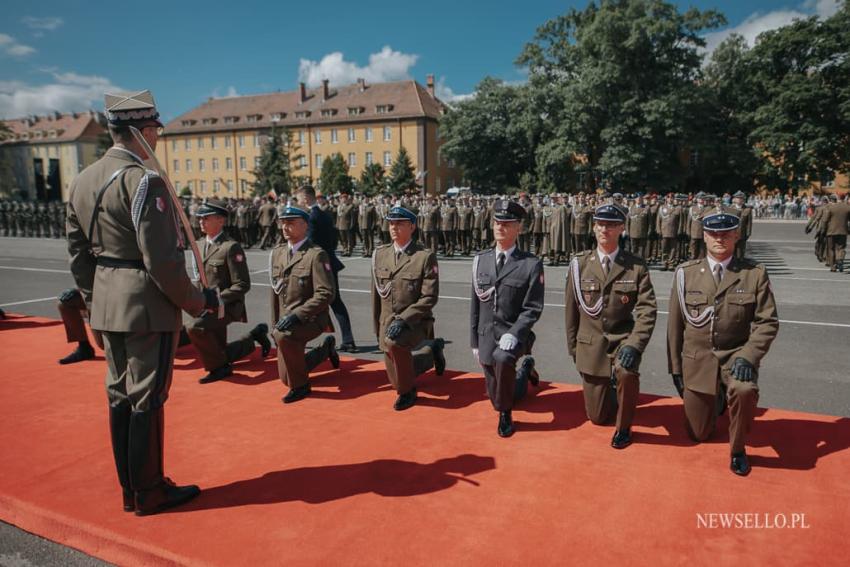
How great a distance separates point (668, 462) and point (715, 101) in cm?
4326

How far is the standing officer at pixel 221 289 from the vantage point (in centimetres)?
602

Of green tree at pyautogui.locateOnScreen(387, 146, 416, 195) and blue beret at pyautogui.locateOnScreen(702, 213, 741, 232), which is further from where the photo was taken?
green tree at pyautogui.locateOnScreen(387, 146, 416, 195)

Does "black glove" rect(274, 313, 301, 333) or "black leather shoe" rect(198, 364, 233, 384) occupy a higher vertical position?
"black glove" rect(274, 313, 301, 333)

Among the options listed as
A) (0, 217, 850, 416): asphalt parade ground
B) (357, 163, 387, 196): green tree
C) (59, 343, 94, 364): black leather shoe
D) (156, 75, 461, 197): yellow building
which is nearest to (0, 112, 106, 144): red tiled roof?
(156, 75, 461, 197): yellow building

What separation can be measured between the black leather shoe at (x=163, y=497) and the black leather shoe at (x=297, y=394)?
5.82 ft

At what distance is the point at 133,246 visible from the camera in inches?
125

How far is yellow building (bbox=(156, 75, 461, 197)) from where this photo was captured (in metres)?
68.4

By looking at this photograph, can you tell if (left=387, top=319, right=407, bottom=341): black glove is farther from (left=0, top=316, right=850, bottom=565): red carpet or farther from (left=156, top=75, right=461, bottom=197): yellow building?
(left=156, top=75, right=461, bottom=197): yellow building

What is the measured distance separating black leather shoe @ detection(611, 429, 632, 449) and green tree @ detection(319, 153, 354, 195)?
5899 centimetres

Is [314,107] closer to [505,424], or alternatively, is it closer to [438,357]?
[438,357]

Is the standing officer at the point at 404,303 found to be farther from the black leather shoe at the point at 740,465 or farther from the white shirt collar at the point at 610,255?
the black leather shoe at the point at 740,465

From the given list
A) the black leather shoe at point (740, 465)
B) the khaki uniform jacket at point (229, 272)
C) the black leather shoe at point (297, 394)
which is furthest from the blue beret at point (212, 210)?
the black leather shoe at point (740, 465)

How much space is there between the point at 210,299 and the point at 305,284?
230 centimetres

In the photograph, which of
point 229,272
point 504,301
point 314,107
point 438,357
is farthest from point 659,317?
point 314,107
